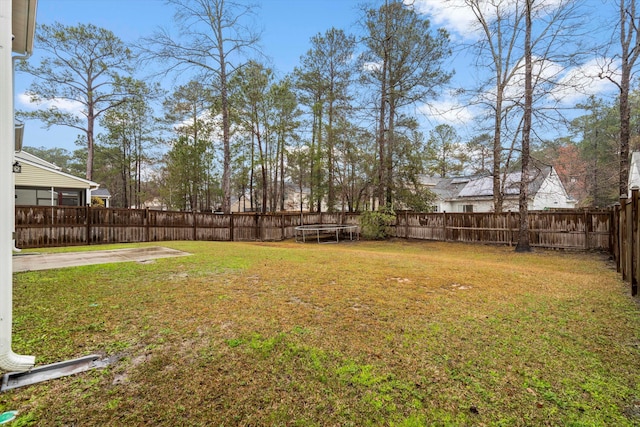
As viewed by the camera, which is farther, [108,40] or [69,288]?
[108,40]

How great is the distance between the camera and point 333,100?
18.8 m

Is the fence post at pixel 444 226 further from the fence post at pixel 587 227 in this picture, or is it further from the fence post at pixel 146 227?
the fence post at pixel 146 227

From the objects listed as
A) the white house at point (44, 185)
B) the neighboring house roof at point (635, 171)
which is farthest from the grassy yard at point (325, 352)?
the white house at point (44, 185)

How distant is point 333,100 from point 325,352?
1849 cm

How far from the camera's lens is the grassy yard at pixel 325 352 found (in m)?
1.75

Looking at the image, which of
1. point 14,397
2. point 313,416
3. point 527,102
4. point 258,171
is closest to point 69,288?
point 14,397

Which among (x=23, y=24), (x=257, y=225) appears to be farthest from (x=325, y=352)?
(x=257, y=225)

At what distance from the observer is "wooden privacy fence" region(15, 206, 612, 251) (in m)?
9.67

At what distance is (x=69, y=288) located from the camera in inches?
154

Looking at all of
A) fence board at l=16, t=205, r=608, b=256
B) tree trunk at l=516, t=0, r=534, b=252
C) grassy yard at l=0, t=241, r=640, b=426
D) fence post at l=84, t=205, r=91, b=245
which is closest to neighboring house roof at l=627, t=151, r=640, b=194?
fence board at l=16, t=205, r=608, b=256

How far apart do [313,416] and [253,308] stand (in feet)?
5.90

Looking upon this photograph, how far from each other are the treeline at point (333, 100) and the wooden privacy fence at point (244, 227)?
2275mm

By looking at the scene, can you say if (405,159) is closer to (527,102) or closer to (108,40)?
(527,102)

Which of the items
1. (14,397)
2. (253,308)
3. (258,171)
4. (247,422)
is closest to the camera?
(247,422)
